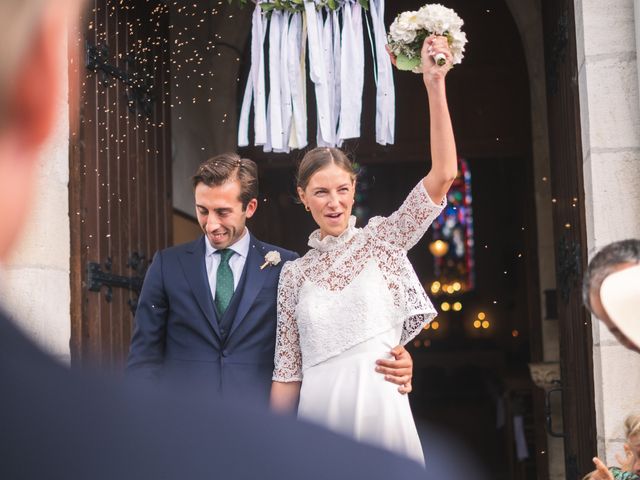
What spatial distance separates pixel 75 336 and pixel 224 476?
371 centimetres

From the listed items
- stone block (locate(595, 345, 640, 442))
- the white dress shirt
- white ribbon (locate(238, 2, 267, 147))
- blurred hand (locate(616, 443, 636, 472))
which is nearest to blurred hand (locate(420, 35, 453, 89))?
the white dress shirt

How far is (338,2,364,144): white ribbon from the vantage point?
4.35m

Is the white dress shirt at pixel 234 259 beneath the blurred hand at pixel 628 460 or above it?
above

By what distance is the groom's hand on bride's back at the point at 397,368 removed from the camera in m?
2.88

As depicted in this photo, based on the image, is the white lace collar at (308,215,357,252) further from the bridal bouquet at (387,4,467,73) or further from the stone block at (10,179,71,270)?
the stone block at (10,179,71,270)

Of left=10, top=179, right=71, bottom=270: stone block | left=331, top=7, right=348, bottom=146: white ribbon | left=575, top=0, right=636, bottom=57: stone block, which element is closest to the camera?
left=575, top=0, right=636, bottom=57: stone block

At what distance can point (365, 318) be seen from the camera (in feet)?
9.50

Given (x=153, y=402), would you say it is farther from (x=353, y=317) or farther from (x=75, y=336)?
(x=75, y=336)

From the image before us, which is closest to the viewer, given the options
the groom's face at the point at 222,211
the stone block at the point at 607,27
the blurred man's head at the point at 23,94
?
the blurred man's head at the point at 23,94

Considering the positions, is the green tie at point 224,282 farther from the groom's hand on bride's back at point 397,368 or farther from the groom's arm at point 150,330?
the groom's hand on bride's back at point 397,368

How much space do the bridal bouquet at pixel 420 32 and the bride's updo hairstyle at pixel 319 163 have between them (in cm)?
34

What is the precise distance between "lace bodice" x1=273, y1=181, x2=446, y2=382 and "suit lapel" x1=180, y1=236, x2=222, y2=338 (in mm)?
272

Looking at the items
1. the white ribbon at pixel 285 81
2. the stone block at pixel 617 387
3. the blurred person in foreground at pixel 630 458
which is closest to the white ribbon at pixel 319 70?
the white ribbon at pixel 285 81

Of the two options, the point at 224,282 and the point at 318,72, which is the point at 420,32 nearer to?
the point at 224,282
